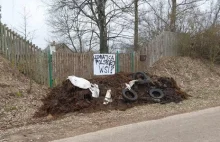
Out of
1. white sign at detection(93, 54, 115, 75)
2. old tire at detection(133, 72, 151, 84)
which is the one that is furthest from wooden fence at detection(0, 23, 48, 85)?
old tire at detection(133, 72, 151, 84)

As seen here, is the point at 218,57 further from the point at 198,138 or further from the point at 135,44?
the point at 198,138

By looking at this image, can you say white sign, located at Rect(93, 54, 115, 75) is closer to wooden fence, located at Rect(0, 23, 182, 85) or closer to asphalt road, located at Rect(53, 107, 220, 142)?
wooden fence, located at Rect(0, 23, 182, 85)

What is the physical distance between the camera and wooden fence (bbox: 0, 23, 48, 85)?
36.6 ft

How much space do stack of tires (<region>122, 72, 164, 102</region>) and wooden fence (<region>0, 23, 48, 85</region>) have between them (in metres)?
4.16

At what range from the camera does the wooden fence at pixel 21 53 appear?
11148 millimetres

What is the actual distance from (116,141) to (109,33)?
17.6 meters

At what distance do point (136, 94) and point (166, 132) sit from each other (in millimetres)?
3602

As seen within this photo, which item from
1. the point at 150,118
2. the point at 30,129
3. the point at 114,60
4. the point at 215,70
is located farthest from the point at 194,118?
the point at 215,70

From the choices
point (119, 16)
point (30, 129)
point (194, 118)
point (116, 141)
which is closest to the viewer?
point (116, 141)

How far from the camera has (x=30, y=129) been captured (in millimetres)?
6406

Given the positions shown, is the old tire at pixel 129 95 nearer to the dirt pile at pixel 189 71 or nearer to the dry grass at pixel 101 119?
the dry grass at pixel 101 119

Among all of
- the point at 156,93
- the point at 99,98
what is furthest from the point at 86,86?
the point at 156,93

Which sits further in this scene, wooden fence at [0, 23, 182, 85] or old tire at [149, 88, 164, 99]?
wooden fence at [0, 23, 182, 85]

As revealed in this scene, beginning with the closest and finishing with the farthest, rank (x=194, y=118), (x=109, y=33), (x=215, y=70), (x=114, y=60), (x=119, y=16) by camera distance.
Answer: (x=194, y=118)
(x=114, y=60)
(x=215, y=70)
(x=119, y=16)
(x=109, y=33)
